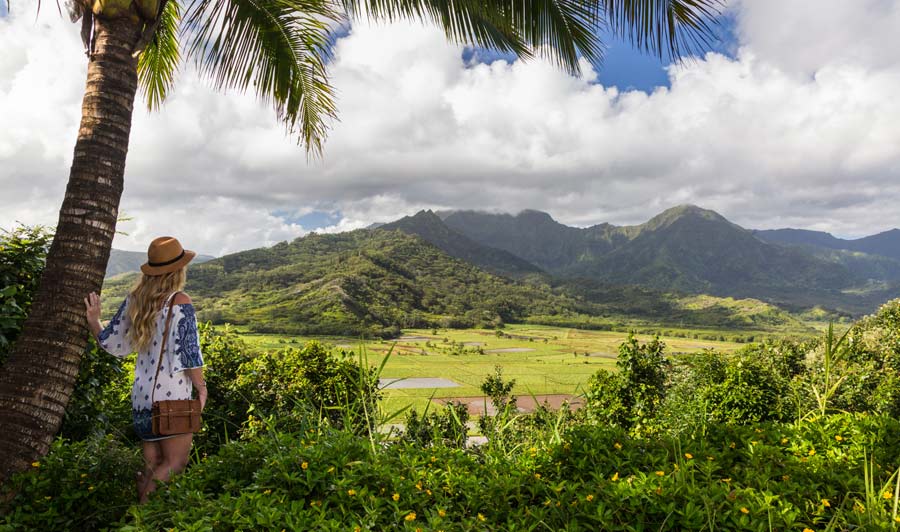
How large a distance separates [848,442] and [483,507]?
7.79 feet

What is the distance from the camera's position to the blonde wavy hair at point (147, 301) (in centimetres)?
276

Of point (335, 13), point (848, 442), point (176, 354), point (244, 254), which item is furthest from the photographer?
point (244, 254)

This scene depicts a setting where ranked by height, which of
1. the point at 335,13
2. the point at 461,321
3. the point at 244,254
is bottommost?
the point at 461,321

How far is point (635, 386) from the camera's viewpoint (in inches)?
368

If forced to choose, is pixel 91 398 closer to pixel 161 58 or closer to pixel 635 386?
pixel 161 58

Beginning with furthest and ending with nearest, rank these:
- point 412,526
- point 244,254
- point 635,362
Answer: point 244,254
point 635,362
point 412,526

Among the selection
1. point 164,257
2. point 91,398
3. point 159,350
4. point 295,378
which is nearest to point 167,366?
point 159,350

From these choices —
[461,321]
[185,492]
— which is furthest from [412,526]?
[461,321]

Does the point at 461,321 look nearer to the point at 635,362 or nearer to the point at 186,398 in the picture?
the point at 635,362

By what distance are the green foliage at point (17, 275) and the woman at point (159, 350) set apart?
1220 mm

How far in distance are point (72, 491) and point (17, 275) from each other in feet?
6.45

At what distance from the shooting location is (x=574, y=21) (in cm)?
477

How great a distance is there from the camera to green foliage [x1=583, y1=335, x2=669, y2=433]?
30.3 feet

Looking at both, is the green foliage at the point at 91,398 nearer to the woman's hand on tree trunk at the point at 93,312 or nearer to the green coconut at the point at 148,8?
the woman's hand on tree trunk at the point at 93,312
